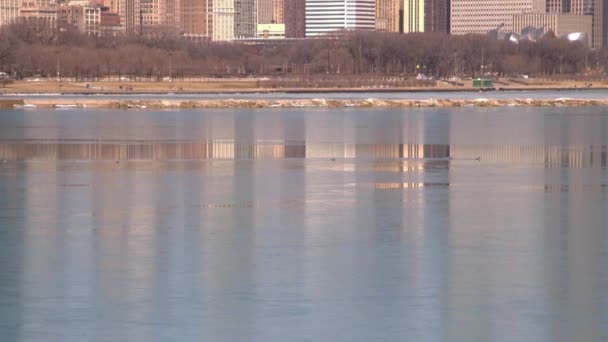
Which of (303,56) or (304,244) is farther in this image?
(303,56)

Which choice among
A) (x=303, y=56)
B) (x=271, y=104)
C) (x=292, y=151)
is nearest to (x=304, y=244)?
(x=292, y=151)

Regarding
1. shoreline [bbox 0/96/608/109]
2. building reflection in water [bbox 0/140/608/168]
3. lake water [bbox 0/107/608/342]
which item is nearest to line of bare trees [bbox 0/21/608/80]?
shoreline [bbox 0/96/608/109]

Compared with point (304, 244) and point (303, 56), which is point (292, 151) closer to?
point (304, 244)

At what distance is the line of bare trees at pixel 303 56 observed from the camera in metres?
123

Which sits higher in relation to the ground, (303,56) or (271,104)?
(303,56)

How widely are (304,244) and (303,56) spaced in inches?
5396

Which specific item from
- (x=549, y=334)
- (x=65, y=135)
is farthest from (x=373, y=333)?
(x=65, y=135)

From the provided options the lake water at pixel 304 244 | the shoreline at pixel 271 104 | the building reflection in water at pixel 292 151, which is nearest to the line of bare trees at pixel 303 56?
the shoreline at pixel 271 104

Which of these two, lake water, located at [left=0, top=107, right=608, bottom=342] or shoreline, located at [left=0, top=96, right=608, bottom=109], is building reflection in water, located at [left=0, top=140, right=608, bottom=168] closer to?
lake water, located at [left=0, top=107, right=608, bottom=342]

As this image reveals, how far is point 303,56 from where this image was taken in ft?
495

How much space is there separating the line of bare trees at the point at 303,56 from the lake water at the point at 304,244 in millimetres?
94000

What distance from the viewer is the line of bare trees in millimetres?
122812

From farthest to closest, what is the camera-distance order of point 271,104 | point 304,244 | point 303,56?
point 303,56 → point 271,104 → point 304,244

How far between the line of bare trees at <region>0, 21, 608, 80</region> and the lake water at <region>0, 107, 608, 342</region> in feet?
308
